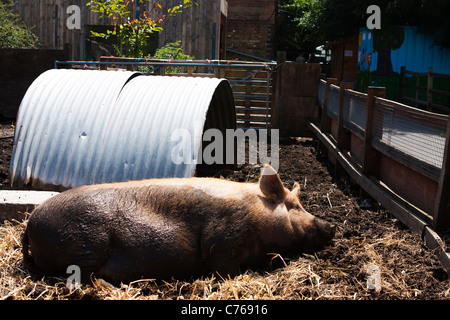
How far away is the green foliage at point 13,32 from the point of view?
614 inches

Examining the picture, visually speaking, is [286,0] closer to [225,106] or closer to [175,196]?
[225,106]

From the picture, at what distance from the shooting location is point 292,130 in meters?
11.8

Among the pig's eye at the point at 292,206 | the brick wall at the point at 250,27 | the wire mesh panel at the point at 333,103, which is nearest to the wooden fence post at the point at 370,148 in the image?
the pig's eye at the point at 292,206

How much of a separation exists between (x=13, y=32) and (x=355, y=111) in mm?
12219

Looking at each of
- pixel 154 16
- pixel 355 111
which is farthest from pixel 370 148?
pixel 154 16

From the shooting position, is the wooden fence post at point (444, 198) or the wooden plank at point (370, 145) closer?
the wooden fence post at point (444, 198)

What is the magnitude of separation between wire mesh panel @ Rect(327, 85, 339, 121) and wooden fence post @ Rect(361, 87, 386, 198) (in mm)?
2286

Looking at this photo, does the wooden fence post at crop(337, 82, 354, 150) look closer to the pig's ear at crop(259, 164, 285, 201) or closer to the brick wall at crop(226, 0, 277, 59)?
the pig's ear at crop(259, 164, 285, 201)

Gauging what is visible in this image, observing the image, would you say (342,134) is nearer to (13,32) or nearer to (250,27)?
(13,32)

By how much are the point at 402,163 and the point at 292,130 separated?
671cm

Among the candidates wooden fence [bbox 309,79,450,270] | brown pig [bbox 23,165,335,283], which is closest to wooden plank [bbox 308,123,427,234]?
wooden fence [bbox 309,79,450,270]

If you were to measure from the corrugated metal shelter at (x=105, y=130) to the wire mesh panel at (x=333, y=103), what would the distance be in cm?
291

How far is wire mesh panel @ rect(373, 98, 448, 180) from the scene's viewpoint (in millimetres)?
4363

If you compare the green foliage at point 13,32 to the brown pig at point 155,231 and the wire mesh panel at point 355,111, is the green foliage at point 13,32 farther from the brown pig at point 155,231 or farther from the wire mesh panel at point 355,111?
the brown pig at point 155,231
